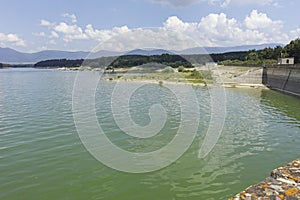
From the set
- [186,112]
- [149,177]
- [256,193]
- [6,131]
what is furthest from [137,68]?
[256,193]

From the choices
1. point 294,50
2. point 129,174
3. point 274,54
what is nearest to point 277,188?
point 129,174

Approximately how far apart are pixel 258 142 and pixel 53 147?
8631mm

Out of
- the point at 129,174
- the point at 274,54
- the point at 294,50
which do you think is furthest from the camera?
the point at 274,54

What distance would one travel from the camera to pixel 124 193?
265 inches

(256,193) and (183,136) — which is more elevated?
(256,193)

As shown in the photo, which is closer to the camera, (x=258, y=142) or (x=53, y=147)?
(x=53, y=147)

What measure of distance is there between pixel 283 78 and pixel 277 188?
119 ft

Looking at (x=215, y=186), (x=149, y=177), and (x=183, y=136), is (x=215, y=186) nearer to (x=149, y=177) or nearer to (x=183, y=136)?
(x=149, y=177)

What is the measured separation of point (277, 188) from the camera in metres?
2.87

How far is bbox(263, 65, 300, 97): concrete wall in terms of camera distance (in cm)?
3042

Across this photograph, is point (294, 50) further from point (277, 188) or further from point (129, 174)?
point (277, 188)

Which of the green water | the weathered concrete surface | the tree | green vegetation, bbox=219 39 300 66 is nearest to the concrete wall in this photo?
green vegetation, bbox=219 39 300 66

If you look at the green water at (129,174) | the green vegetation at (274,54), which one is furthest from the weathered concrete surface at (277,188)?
the green vegetation at (274,54)

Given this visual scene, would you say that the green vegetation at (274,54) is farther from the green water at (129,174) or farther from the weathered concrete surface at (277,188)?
the weathered concrete surface at (277,188)
